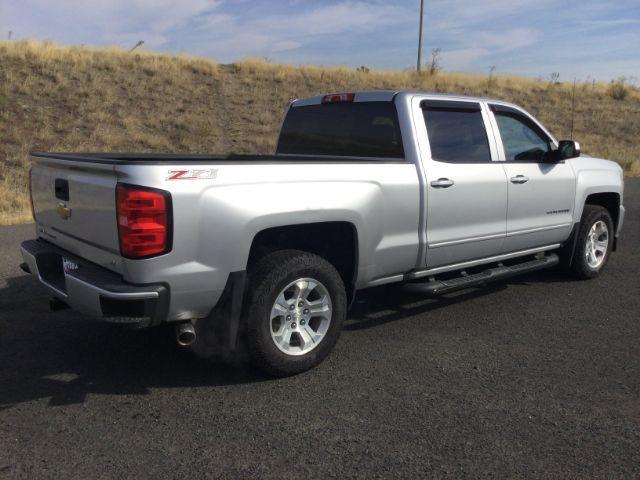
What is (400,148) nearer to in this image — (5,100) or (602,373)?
(602,373)

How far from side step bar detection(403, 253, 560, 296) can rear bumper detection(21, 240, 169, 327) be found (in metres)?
2.12

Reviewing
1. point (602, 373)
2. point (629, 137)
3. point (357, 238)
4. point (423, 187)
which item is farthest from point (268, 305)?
point (629, 137)

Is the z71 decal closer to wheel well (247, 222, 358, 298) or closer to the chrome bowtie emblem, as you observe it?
wheel well (247, 222, 358, 298)

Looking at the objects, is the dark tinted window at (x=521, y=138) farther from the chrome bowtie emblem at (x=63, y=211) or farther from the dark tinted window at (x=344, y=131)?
the chrome bowtie emblem at (x=63, y=211)

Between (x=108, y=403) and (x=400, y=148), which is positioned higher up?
(x=400, y=148)

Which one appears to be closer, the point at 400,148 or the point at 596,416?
the point at 596,416

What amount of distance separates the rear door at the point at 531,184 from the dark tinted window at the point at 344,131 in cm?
118

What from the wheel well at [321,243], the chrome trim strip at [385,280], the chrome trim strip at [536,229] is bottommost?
the chrome trim strip at [385,280]

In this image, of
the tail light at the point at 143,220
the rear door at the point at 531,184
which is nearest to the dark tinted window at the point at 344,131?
the rear door at the point at 531,184

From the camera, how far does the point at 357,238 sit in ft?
13.9

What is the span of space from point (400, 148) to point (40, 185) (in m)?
2.69

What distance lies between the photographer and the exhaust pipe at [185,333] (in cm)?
362

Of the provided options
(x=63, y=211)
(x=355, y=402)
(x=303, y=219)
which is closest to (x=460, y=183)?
(x=303, y=219)

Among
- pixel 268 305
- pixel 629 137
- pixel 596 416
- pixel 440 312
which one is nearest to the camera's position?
pixel 596 416
